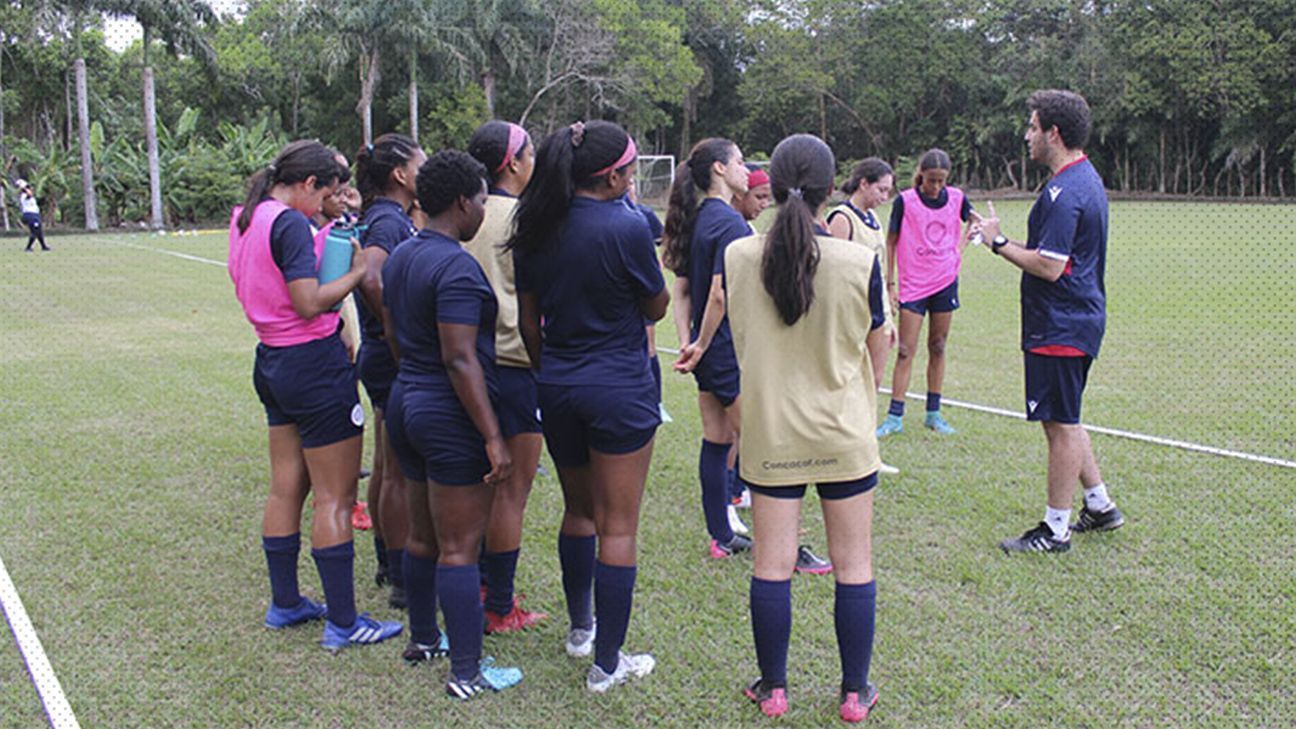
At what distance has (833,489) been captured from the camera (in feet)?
10.7

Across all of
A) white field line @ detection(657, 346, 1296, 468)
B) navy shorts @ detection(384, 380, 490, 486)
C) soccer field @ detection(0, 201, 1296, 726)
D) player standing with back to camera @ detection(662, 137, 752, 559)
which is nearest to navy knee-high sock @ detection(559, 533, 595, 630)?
soccer field @ detection(0, 201, 1296, 726)

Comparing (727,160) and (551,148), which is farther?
(727,160)

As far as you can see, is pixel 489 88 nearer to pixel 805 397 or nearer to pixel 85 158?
pixel 85 158

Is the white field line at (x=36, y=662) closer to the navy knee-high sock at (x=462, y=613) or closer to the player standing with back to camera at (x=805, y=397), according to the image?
the navy knee-high sock at (x=462, y=613)

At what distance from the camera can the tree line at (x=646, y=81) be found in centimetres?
3309

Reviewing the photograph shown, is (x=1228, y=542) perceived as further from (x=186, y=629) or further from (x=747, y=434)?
(x=186, y=629)

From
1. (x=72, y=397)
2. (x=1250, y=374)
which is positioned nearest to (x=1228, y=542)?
(x=1250, y=374)

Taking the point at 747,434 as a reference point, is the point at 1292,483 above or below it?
below

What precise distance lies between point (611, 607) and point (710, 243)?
5.86 ft

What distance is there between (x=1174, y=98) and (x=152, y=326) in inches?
1574

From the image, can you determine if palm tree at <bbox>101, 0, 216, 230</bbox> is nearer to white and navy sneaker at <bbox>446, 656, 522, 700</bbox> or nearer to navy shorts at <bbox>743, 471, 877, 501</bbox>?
white and navy sneaker at <bbox>446, 656, 522, 700</bbox>

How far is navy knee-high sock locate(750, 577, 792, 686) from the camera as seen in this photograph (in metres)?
3.31

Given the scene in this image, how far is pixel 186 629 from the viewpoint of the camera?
4086 mm

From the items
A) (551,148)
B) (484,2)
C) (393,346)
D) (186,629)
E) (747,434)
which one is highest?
(484,2)
